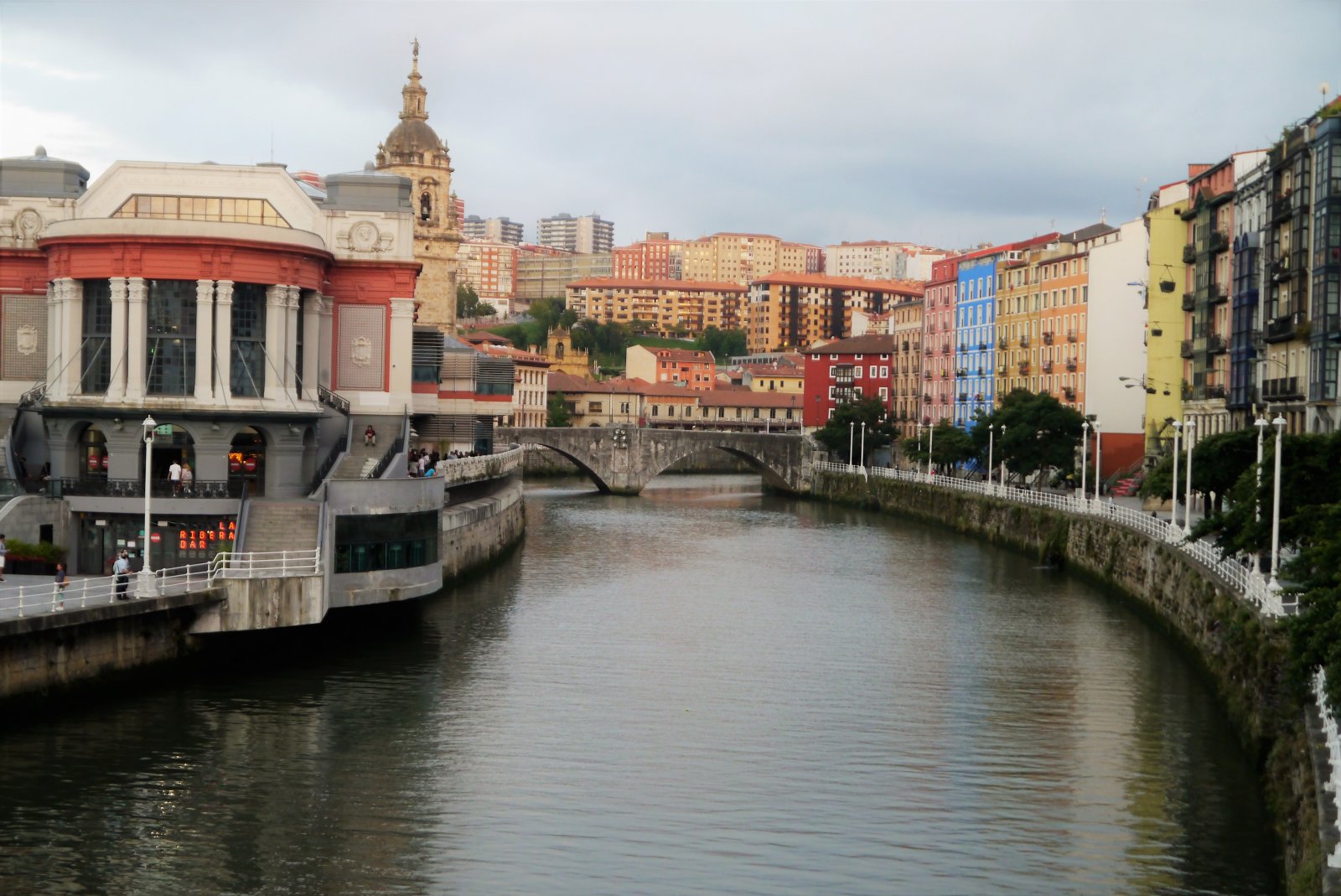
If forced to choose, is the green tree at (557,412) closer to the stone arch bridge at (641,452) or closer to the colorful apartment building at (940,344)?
the stone arch bridge at (641,452)

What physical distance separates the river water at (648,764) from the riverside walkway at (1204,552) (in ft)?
8.82

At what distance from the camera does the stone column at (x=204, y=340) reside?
1861 inches

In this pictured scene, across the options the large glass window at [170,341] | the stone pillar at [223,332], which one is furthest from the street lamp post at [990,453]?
the large glass window at [170,341]

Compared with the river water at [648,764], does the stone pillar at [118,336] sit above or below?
above

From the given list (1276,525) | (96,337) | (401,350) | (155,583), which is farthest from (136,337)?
(1276,525)

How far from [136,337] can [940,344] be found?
9207cm

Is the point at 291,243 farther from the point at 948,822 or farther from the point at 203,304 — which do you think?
the point at 948,822

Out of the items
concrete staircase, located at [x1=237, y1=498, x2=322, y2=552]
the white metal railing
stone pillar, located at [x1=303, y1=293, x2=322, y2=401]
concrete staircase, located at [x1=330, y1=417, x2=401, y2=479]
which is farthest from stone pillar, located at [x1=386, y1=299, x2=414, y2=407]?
the white metal railing

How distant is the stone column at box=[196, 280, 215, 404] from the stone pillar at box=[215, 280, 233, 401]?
190 mm

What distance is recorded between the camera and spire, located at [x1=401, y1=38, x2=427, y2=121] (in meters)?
124

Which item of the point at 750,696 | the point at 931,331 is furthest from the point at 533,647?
the point at 931,331

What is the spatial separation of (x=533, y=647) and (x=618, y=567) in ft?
73.8

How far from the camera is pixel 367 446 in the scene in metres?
54.9

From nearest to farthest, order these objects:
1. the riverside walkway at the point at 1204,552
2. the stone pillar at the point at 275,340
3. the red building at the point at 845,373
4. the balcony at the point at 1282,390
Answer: the riverside walkway at the point at 1204,552
the stone pillar at the point at 275,340
the balcony at the point at 1282,390
the red building at the point at 845,373
